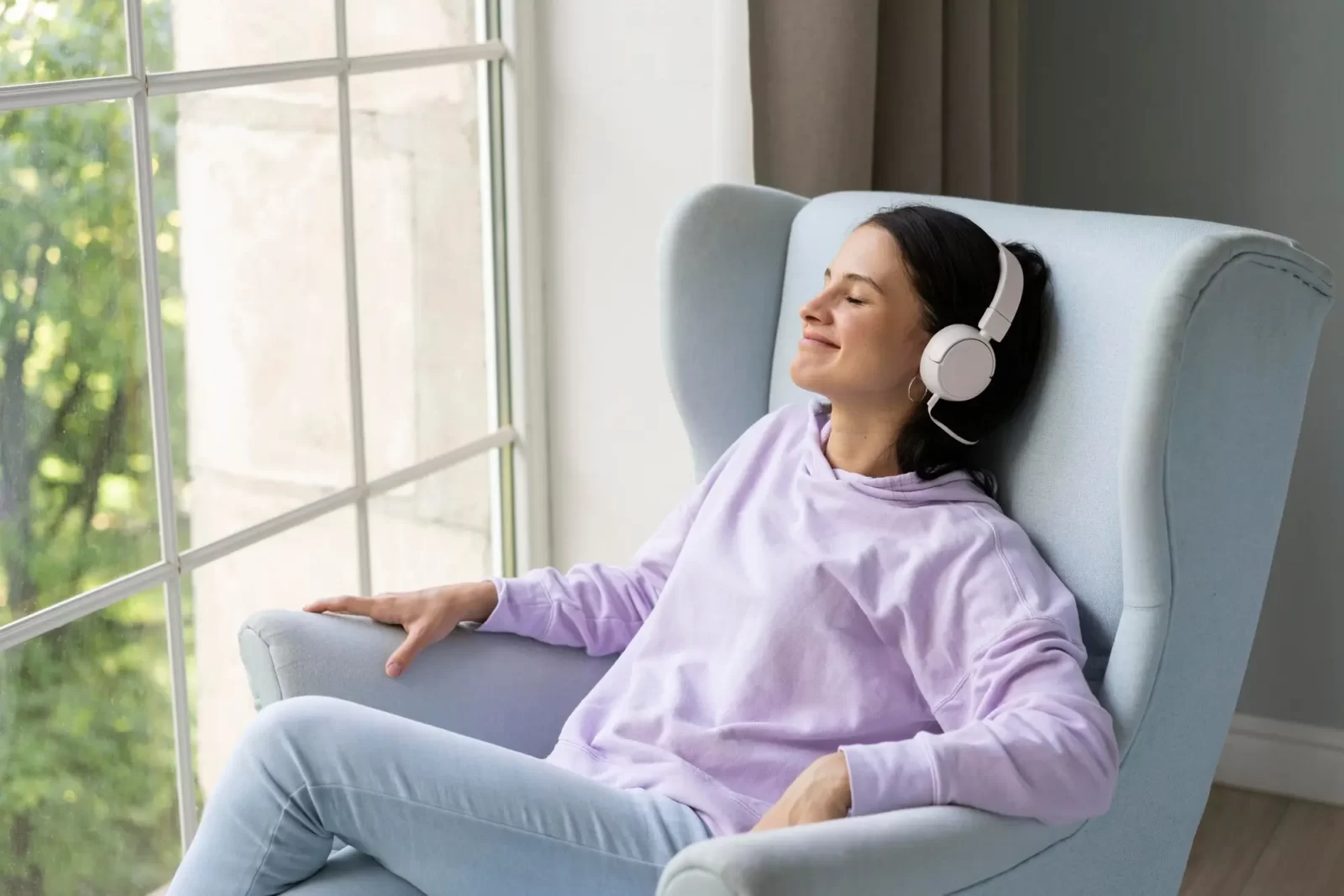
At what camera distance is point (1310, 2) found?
2143 mm

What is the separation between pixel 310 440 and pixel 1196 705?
1.15 metres

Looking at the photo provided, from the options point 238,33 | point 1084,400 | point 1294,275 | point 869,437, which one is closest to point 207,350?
point 238,33

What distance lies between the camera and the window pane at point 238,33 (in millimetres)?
1688

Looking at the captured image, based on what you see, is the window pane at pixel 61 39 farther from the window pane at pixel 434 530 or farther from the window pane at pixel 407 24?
the window pane at pixel 434 530

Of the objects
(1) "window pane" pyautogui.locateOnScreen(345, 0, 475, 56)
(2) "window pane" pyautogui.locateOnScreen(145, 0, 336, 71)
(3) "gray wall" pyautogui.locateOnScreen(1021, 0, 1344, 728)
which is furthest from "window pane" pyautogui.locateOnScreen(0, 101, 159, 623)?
(3) "gray wall" pyautogui.locateOnScreen(1021, 0, 1344, 728)

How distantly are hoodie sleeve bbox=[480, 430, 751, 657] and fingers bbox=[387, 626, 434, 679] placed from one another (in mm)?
75

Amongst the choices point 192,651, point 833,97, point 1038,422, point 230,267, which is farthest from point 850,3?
point 192,651

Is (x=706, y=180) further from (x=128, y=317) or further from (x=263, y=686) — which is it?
(x=263, y=686)

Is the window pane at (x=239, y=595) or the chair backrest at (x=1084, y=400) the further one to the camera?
the window pane at (x=239, y=595)

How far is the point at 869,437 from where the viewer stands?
1525 mm

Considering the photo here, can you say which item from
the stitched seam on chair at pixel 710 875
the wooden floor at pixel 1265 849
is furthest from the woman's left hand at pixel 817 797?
the wooden floor at pixel 1265 849

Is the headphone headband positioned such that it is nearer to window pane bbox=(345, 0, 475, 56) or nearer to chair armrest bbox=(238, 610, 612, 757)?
chair armrest bbox=(238, 610, 612, 757)

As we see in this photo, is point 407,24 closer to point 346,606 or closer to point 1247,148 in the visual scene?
point 346,606

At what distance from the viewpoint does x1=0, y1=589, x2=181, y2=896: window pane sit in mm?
1651
